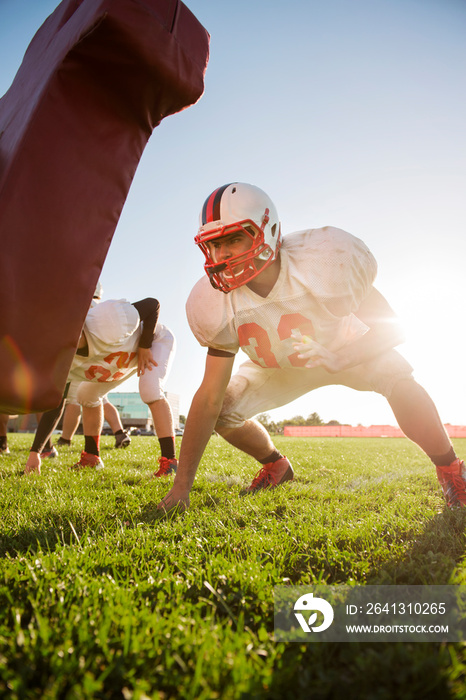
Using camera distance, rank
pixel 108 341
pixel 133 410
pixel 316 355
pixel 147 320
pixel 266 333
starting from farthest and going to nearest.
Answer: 1. pixel 133 410
2. pixel 147 320
3. pixel 108 341
4. pixel 266 333
5. pixel 316 355

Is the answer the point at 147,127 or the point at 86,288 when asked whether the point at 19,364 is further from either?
the point at 147,127

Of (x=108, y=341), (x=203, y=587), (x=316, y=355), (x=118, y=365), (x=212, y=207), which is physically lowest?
(x=203, y=587)

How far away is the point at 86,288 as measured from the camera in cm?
146

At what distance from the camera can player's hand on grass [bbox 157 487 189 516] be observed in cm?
237

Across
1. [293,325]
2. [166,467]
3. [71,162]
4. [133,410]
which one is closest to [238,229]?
[293,325]

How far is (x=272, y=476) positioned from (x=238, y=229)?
2.03 metres

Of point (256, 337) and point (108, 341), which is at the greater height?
point (256, 337)

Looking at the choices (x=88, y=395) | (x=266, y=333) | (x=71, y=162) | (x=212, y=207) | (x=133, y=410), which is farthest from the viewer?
(x=133, y=410)

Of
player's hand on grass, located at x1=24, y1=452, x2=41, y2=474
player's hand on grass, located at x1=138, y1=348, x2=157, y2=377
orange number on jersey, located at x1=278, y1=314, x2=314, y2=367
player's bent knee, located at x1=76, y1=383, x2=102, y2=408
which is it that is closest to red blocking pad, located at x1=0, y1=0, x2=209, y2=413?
orange number on jersey, located at x1=278, y1=314, x2=314, y2=367

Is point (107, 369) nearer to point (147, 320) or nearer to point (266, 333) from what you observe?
point (147, 320)

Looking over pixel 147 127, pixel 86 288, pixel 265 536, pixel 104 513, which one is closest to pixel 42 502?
pixel 104 513

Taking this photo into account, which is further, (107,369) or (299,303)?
(107,369)

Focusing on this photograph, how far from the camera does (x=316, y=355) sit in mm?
2441

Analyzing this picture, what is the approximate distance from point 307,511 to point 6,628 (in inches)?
65.3
